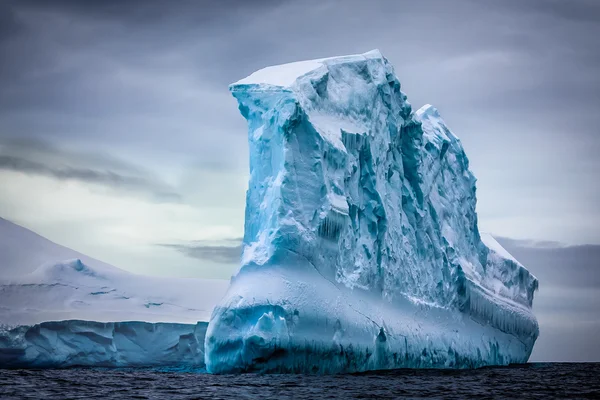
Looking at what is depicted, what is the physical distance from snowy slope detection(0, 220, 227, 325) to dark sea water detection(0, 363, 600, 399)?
400 cm

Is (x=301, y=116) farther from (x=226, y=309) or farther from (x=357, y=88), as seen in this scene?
(x=226, y=309)

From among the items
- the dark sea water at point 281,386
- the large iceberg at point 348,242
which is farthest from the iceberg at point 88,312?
the large iceberg at point 348,242

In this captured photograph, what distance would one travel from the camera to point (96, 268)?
2669 centimetres

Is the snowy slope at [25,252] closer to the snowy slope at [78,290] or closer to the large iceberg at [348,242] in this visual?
the snowy slope at [78,290]

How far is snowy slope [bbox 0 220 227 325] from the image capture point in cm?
2317

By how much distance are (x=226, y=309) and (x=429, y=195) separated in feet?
31.8

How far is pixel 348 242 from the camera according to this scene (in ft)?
64.0

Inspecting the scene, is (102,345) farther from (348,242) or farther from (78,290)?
(348,242)

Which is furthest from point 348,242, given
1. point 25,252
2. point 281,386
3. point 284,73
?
point 25,252

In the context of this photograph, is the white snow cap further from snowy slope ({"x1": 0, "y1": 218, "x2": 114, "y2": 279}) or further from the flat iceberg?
snowy slope ({"x1": 0, "y1": 218, "x2": 114, "y2": 279})

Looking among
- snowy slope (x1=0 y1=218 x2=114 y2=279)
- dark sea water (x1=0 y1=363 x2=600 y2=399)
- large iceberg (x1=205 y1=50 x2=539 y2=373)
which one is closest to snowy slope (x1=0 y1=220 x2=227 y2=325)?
snowy slope (x1=0 y1=218 x2=114 y2=279)

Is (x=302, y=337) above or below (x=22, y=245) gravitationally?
below

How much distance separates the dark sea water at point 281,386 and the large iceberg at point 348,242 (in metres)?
0.84

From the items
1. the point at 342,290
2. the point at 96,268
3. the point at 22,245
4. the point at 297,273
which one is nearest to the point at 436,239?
the point at 342,290
